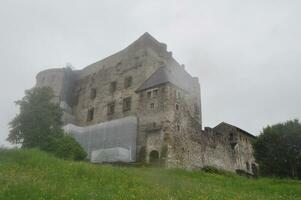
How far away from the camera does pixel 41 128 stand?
3231 centimetres

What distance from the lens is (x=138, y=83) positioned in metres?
42.4

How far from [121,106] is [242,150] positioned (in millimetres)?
17310

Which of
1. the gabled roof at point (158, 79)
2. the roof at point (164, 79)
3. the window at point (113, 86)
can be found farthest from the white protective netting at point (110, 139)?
the window at point (113, 86)

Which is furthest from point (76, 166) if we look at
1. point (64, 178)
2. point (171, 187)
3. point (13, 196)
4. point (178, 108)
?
point (178, 108)

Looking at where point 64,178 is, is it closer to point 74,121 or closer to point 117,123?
point 117,123

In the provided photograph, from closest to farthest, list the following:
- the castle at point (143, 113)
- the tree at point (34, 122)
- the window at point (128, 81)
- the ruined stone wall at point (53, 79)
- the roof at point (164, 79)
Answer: the tree at point (34, 122) → the castle at point (143, 113) → the roof at point (164, 79) → the window at point (128, 81) → the ruined stone wall at point (53, 79)

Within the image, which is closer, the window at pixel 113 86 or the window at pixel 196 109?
the window at pixel 196 109

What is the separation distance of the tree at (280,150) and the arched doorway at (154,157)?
10825 millimetres

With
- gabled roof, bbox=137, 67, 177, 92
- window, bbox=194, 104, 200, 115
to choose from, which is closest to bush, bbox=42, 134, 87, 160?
gabled roof, bbox=137, 67, 177, 92

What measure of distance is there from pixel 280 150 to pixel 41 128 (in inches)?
889

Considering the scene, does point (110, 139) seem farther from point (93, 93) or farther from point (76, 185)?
point (76, 185)

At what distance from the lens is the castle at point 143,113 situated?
120ft

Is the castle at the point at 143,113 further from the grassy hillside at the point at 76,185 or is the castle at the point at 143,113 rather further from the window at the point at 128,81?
the grassy hillside at the point at 76,185

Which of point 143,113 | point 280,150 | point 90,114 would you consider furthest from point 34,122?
point 280,150
